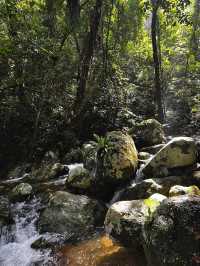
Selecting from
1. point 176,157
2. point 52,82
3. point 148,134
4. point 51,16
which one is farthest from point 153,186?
point 51,16

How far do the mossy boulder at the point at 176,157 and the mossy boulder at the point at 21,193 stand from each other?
4.02 meters

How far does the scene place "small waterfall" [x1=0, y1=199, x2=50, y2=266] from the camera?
6613 mm

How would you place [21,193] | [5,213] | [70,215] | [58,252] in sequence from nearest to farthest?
[58,252]
[70,215]
[5,213]
[21,193]

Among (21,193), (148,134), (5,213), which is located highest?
(148,134)

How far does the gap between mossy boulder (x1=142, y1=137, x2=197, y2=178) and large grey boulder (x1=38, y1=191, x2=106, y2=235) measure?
2.22m

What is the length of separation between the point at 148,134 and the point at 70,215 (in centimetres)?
643

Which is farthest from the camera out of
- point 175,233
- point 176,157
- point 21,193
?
point 21,193

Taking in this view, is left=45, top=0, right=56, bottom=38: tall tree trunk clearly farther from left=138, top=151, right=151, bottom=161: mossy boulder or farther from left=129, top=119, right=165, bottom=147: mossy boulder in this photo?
left=138, top=151, right=151, bottom=161: mossy boulder

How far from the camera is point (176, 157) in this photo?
9008 mm

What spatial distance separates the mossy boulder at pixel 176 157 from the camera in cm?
900

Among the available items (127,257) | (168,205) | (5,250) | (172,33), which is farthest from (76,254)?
(172,33)

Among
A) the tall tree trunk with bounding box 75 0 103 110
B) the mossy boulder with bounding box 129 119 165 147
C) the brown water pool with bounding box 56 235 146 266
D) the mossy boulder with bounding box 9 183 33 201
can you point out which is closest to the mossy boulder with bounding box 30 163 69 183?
the mossy boulder with bounding box 9 183 33 201

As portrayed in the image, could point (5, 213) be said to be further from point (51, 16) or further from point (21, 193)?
point (51, 16)

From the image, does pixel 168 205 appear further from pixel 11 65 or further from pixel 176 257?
pixel 11 65
